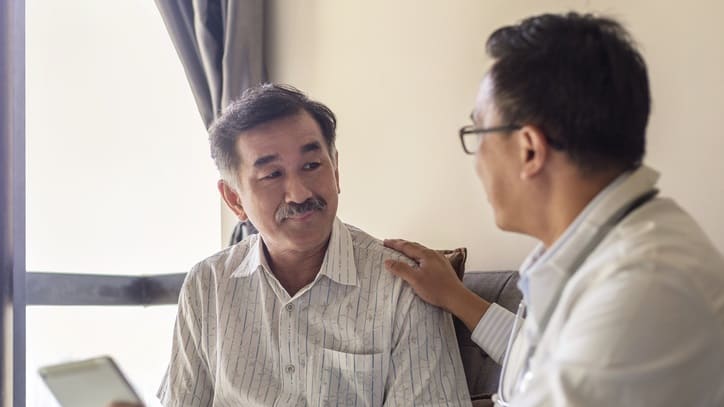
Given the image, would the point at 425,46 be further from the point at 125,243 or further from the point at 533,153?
the point at 125,243

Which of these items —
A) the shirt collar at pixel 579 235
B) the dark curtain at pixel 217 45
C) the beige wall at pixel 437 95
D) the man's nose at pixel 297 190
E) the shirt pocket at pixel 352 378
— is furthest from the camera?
the dark curtain at pixel 217 45

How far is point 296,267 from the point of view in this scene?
196 centimetres

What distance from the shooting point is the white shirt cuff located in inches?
66.9

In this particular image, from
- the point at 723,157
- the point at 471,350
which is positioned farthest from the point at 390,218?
the point at 723,157

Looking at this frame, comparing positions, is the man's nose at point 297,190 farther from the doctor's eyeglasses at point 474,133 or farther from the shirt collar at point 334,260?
the doctor's eyeglasses at point 474,133

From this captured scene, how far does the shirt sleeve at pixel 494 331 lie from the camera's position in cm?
170

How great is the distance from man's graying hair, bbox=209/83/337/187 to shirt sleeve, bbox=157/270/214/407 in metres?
0.30

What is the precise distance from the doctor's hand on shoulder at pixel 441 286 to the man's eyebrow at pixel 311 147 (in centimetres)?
32

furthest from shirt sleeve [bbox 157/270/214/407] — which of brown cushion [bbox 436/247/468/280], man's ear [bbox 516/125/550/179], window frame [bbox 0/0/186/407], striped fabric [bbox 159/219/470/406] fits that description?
man's ear [bbox 516/125/550/179]

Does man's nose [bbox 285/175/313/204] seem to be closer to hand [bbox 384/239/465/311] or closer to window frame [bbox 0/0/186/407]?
hand [bbox 384/239/465/311]

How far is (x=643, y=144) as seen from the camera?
3.57 ft

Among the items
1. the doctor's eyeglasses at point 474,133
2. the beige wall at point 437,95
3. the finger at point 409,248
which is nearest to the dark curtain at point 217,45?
the beige wall at point 437,95

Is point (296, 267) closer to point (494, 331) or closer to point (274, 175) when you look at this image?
point (274, 175)

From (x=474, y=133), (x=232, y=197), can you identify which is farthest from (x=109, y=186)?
(x=474, y=133)
